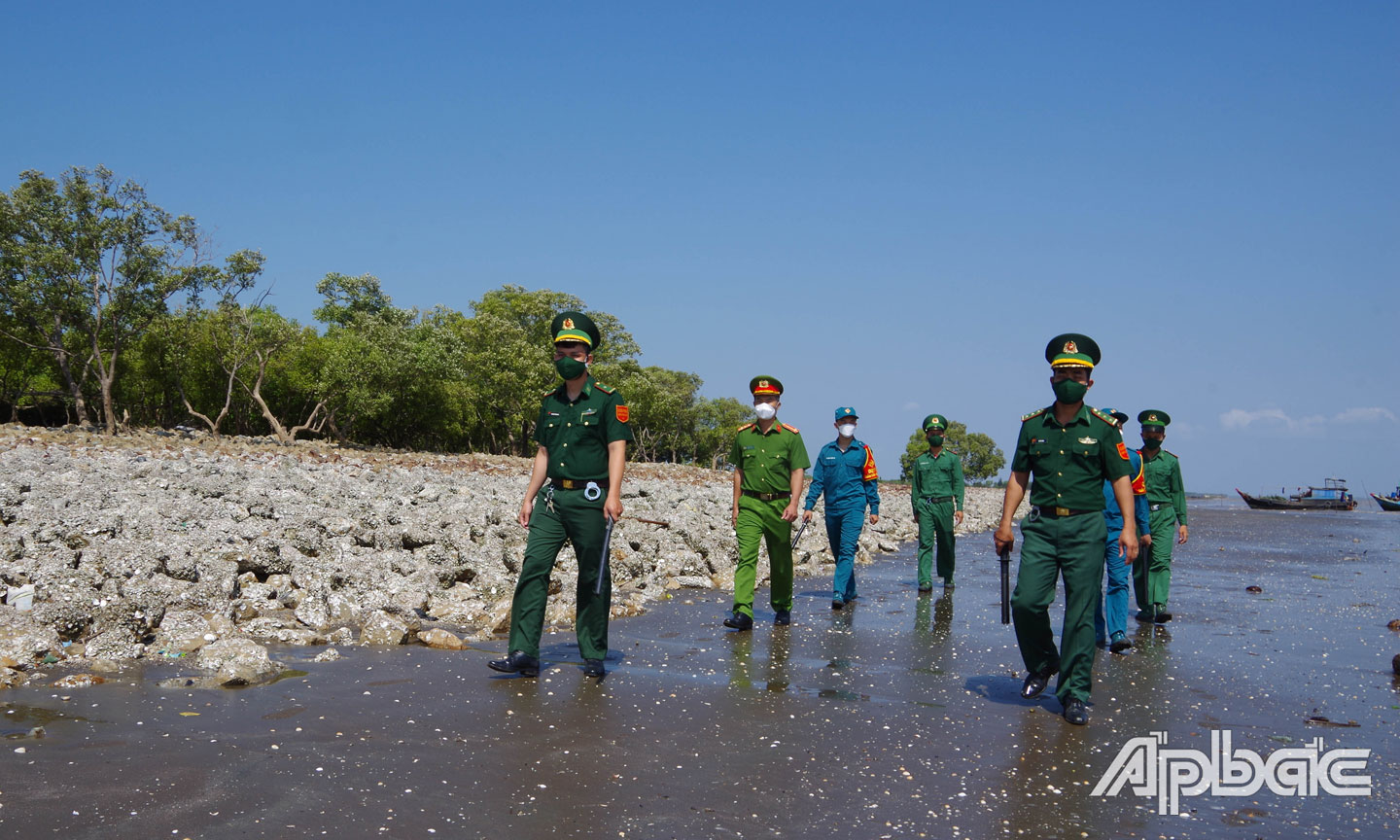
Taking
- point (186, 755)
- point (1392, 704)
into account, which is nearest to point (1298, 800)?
point (1392, 704)

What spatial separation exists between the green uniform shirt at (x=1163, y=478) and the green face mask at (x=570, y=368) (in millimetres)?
6096

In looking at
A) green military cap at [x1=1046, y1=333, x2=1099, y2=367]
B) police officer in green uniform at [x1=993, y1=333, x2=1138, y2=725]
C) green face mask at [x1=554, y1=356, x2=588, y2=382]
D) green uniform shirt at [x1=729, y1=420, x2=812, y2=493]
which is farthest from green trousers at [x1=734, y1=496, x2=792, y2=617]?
green military cap at [x1=1046, y1=333, x2=1099, y2=367]

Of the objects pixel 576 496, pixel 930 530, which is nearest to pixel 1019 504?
pixel 576 496

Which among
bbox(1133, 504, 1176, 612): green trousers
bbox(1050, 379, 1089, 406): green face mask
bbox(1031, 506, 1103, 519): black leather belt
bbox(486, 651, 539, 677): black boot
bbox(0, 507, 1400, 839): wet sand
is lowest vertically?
bbox(0, 507, 1400, 839): wet sand

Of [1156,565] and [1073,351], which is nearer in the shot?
[1073,351]

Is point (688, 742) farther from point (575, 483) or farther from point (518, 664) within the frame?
point (575, 483)

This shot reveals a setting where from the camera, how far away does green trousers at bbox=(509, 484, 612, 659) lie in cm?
637

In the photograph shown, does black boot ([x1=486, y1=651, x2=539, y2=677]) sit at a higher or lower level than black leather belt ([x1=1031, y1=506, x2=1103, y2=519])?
lower

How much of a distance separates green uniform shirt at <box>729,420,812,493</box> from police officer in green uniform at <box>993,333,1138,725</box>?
2.89m

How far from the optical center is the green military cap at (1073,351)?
19.5 ft

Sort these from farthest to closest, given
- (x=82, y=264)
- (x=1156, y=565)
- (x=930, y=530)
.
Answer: (x=82, y=264)
(x=930, y=530)
(x=1156, y=565)

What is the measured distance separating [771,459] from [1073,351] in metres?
3.29

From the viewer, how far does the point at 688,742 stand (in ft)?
16.5

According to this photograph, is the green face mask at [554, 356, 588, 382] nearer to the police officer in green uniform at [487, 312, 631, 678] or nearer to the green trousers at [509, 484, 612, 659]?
the police officer in green uniform at [487, 312, 631, 678]
